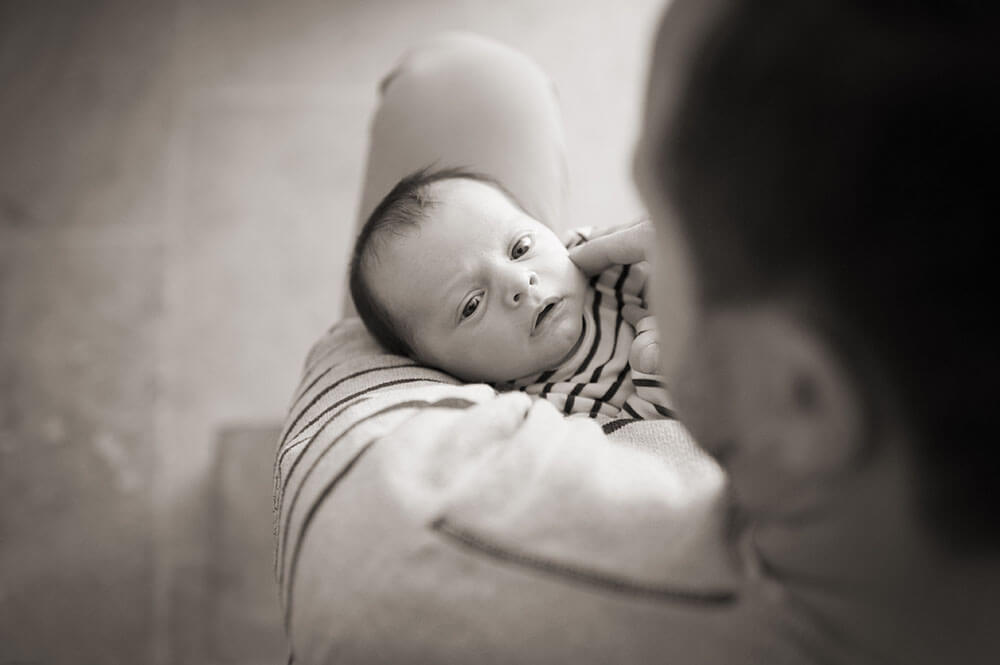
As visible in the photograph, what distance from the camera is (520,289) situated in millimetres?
830

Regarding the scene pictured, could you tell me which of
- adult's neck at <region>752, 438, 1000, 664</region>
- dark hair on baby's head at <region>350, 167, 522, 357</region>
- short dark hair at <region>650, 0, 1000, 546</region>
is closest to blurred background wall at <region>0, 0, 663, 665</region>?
dark hair on baby's head at <region>350, 167, 522, 357</region>

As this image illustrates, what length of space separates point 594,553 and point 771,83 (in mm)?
276

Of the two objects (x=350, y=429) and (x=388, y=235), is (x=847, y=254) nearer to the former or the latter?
(x=350, y=429)

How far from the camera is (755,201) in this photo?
14.8 inches

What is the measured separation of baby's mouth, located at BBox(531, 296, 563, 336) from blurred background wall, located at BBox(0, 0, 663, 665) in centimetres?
72

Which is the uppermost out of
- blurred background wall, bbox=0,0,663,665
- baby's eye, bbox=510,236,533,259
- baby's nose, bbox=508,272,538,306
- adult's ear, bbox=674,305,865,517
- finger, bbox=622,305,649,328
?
adult's ear, bbox=674,305,865,517

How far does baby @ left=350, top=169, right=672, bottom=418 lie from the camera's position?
84cm

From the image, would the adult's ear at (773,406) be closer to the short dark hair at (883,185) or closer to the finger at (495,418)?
the short dark hair at (883,185)

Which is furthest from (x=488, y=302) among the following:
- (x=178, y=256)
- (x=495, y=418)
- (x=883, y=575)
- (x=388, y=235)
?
(x=178, y=256)

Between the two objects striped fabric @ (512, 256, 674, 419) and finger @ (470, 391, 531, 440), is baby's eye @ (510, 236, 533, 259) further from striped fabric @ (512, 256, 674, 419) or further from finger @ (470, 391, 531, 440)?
finger @ (470, 391, 531, 440)

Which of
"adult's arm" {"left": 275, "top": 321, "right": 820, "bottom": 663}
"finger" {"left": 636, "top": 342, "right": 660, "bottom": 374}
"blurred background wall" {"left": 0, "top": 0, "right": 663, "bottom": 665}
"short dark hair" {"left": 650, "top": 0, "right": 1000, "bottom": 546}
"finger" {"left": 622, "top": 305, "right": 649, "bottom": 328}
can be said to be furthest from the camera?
"blurred background wall" {"left": 0, "top": 0, "right": 663, "bottom": 665}

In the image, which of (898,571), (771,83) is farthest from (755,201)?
(898,571)

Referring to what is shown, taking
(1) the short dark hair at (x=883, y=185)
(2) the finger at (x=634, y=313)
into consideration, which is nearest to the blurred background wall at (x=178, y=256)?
(2) the finger at (x=634, y=313)

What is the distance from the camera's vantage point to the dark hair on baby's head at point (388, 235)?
0.87m
